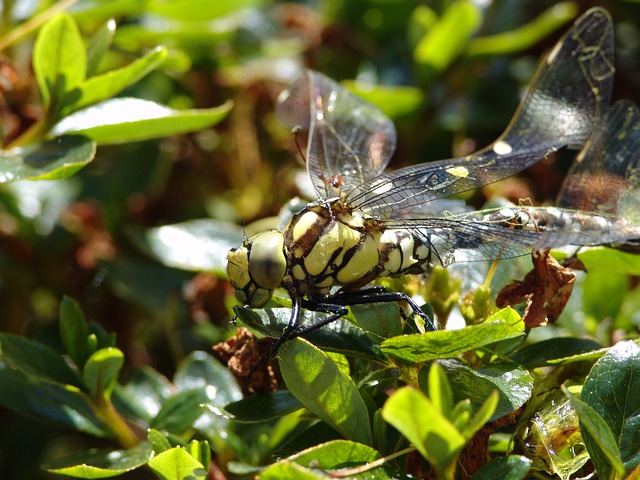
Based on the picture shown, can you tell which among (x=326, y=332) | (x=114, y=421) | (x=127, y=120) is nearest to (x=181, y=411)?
(x=114, y=421)

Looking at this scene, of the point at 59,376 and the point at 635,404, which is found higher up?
the point at 635,404

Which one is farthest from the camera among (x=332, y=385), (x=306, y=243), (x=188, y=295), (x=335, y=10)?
(x=335, y=10)

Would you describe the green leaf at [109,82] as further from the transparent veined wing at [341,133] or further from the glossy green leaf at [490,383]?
the glossy green leaf at [490,383]

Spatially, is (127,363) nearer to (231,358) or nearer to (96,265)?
(96,265)

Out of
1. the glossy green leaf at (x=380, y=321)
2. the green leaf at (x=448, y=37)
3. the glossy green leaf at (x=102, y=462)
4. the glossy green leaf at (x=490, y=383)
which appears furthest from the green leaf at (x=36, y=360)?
the green leaf at (x=448, y=37)

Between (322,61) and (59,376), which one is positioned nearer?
(59,376)

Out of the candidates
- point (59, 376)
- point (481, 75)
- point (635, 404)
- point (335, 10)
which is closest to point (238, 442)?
point (59, 376)

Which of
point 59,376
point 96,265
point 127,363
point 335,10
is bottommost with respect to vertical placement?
point 127,363

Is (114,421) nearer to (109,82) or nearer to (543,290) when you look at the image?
(109,82)
